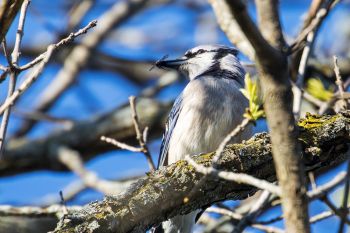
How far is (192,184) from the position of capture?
13.1 ft

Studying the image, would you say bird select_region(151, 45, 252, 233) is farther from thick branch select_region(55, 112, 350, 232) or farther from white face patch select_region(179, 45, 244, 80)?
thick branch select_region(55, 112, 350, 232)

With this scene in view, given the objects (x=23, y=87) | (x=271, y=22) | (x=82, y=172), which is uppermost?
(x=82, y=172)

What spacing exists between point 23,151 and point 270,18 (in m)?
6.02

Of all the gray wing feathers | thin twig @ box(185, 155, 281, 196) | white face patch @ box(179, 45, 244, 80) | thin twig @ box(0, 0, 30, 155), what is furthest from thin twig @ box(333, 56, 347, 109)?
thin twig @ box(0, 0, 30, 155)

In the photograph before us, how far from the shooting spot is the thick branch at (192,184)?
12.1 feet

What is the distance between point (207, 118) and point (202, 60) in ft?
4.76

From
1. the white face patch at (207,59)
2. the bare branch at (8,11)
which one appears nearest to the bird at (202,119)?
the white face patch at (207,59)

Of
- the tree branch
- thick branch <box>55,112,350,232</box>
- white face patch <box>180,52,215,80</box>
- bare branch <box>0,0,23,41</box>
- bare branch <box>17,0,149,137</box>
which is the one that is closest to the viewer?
bare branch <box>0,0,23,41</box>

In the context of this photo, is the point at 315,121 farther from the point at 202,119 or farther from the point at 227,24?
the point at 202,119

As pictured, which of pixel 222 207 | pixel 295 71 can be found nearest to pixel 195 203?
pixel 222 207

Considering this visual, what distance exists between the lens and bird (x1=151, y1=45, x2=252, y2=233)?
219 inches

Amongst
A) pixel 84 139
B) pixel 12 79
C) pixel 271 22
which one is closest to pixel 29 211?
pixel 12 79

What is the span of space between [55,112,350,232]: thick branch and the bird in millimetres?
1195

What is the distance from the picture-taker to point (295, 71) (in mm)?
6492
